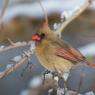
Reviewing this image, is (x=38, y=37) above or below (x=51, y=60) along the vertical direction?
above

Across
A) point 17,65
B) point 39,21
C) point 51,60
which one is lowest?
point 39,21

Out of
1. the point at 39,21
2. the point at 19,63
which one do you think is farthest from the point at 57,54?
the point at 39,21

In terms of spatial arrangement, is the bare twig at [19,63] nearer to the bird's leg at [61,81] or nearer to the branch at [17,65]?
the branch at [17,65]

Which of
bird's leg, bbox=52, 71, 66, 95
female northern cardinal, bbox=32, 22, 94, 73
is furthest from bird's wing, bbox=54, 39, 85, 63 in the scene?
bird's leg, bbox=52, 71, 66, 95

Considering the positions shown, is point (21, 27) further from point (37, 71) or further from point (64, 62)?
point (64, 62)

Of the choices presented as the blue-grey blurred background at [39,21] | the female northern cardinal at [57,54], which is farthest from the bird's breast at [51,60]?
the blue-grey blurred background at [39,21]

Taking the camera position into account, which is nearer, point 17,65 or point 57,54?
point 17,65

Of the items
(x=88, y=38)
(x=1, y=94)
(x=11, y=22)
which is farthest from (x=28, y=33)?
(x=1, y=94)

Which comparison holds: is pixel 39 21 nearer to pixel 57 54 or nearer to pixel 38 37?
pixel 57 54
